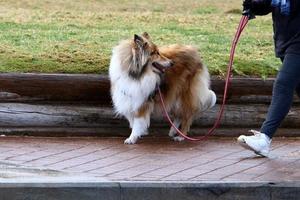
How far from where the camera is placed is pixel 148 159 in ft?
22.1

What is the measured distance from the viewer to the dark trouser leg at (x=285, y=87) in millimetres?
6340

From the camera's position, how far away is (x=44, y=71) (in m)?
8.03

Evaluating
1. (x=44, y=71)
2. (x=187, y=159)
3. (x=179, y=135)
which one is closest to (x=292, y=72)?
(x=187, y=159)

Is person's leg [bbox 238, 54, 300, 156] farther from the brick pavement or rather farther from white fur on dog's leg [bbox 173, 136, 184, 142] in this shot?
white fur on dog's leg [bbox 173, 136, 184, 142]

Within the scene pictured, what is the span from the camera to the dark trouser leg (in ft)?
20.8

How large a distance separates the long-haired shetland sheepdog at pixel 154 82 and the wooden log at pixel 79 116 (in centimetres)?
27

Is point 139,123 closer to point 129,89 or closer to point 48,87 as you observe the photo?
point 129,89

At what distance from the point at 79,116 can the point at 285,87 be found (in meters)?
2.55

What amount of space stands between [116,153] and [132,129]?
2.35 ft

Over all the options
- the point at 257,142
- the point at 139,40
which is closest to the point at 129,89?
the point at 139,40

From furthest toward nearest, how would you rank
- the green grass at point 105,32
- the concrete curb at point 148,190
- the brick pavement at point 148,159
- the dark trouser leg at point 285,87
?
the green grass at point 105,32
the dark trouser leg at point 285,87
the brick pavement at point 148,159
the concrete curb at point 148,190

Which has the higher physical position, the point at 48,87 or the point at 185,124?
the point at 48,87

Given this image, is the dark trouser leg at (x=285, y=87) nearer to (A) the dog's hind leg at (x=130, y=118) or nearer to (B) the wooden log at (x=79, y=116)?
(B) the wooden log at (x=79, y=116)

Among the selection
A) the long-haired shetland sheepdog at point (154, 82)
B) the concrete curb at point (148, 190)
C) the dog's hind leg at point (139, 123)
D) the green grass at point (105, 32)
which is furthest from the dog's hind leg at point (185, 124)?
the concrete curb at point (148, 190)
